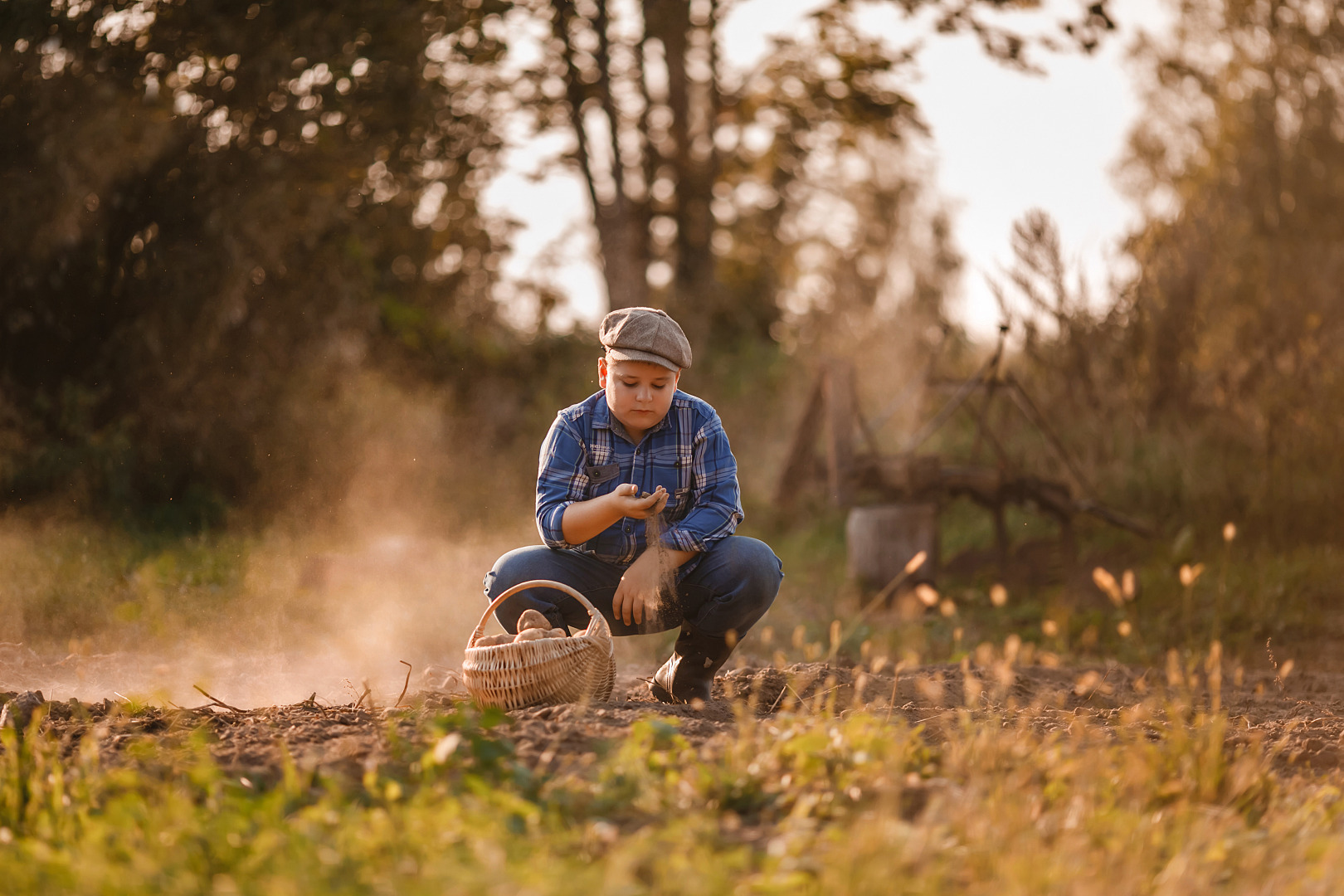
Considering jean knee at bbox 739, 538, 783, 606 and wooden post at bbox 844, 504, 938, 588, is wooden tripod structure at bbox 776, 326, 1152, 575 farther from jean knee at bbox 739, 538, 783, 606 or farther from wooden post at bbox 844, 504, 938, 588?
jean knee at bbox 739, 538, 783, 606

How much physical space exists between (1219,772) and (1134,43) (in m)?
18.8

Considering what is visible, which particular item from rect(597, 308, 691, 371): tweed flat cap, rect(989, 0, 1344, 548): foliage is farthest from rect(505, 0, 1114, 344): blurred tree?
rect(597, 308, 691, 371): tweed flat cap

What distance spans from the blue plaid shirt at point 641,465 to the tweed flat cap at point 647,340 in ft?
0.87

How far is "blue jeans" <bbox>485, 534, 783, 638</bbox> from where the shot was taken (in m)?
3.92

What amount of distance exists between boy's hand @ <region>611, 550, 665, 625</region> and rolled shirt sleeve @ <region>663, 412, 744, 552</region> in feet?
0.56

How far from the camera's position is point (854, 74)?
11.7m

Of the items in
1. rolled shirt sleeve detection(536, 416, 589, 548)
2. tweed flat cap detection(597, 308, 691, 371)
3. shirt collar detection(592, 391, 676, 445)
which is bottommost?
rolled shirt sleeve detection(536, 416, 589, 548)

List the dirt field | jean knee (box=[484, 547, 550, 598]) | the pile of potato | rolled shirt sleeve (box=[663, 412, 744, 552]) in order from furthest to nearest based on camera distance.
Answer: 1. jean knee (box=[484, 547, 550, 598])
2. rolled shirt sleeve (box=[663, 412, 744, 552])
3. the pile of potato
4. the dirt field

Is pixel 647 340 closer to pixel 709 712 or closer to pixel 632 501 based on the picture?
pixel 632 501

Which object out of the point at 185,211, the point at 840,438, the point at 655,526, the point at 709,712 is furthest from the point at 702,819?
the point at 185,211

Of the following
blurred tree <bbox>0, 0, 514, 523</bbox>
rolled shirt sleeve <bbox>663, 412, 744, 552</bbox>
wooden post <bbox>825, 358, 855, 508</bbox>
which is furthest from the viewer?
wooden post <bbox>825, 358, 855, 508</bbox>

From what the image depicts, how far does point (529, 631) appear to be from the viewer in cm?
358

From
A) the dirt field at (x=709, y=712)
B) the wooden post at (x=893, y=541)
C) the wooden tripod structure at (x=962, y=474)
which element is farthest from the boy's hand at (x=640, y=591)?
the wooden tripod structure at (x=962, y=474)

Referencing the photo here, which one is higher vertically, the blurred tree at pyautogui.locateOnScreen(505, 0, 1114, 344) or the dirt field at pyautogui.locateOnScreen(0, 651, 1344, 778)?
the blurred tree at pyautogui.locateOnScreen(505, 0, 1114, 344)
